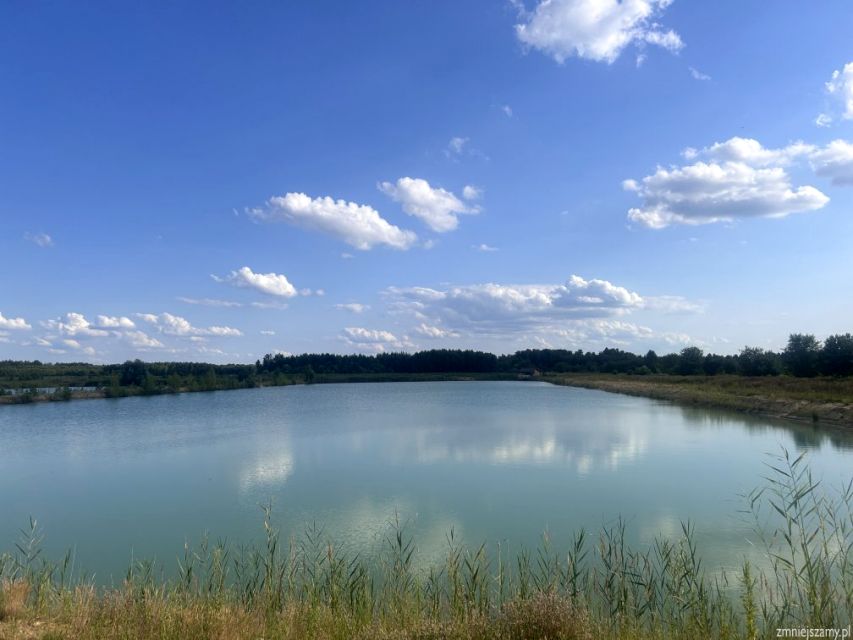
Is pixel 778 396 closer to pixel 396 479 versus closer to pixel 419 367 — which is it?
pixel 396 479

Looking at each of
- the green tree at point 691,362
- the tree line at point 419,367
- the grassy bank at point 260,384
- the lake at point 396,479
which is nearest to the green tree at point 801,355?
the tree line at point 419,367

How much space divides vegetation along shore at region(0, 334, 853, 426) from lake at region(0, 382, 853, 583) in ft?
14.3

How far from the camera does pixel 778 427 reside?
20500 mm

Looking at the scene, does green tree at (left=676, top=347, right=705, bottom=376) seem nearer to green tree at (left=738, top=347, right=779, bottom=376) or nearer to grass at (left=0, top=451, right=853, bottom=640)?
green tree at (left=738, top=347, right=779, bottom=376)

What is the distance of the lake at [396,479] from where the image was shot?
8914 mm

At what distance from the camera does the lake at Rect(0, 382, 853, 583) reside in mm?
8914

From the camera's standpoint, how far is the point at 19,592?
5.05 metres

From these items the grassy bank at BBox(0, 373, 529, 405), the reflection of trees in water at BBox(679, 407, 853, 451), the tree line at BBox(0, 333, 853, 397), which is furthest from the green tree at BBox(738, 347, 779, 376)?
the grassy bank at BBox(0, 373, 529, 405)

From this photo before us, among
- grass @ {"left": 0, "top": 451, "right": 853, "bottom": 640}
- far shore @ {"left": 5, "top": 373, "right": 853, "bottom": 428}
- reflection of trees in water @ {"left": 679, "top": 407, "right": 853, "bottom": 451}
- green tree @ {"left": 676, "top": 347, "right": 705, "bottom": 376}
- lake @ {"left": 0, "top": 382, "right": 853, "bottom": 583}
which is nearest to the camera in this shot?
grass @ {"left": 0, "top": 451, "right": 853, "bottom": 640}

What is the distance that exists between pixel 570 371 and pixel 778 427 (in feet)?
233

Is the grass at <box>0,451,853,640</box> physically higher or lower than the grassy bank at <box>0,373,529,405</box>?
higher

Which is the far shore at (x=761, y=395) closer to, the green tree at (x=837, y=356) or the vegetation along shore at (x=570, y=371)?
the vegetation along shore at (x=570, y=371)

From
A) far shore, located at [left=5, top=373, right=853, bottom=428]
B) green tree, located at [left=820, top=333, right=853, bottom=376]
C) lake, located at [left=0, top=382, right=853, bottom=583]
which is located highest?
green tree, located at [left=820, top=333, right=853, bottom=376]

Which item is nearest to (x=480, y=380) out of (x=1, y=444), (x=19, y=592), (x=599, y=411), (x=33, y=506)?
(x=599, y=411)
